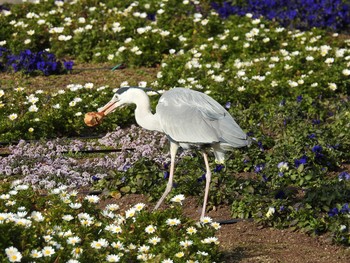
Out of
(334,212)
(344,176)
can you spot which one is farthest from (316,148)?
(334,212)

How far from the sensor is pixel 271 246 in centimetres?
648

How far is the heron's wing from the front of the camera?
6.57m

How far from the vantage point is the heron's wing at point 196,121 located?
657cm

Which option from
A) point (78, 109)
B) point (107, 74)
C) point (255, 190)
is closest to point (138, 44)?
point (107, 74)

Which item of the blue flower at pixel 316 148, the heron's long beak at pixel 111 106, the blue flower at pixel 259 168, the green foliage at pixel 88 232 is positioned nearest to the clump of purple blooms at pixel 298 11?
the blue flower at pixel 316 148

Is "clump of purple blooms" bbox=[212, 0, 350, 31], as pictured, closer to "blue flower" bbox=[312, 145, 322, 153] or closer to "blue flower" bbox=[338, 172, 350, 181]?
"blue flower" bbox=[312, 145, 322, 153]

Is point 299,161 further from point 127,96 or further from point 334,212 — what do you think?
point 127,96

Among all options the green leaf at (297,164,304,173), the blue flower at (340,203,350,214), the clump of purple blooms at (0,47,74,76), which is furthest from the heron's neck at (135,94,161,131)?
the clump of purple blooms at (0,47,74,76)

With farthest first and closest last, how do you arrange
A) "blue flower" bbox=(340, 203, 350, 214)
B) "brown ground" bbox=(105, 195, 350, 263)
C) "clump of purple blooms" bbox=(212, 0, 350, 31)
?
"clump of purple blooms" bbox=(212, 0, 350, 31), "blue flower" bbox=(340, 203, 350, 214), "brown ground" bbox=(105, 195, 350, 263)

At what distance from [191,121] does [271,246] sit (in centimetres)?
109

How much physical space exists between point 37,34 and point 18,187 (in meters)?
6.18

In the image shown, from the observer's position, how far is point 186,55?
36.1 feet

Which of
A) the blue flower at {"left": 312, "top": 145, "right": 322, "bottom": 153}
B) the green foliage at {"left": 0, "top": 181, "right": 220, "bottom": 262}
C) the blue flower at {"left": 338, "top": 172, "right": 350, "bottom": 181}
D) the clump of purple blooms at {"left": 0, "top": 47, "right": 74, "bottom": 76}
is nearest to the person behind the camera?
the green foliage at {"left": 0, "top": 181, "right": 220, "bottom": 262}

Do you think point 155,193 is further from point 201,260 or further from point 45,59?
point 45,59
